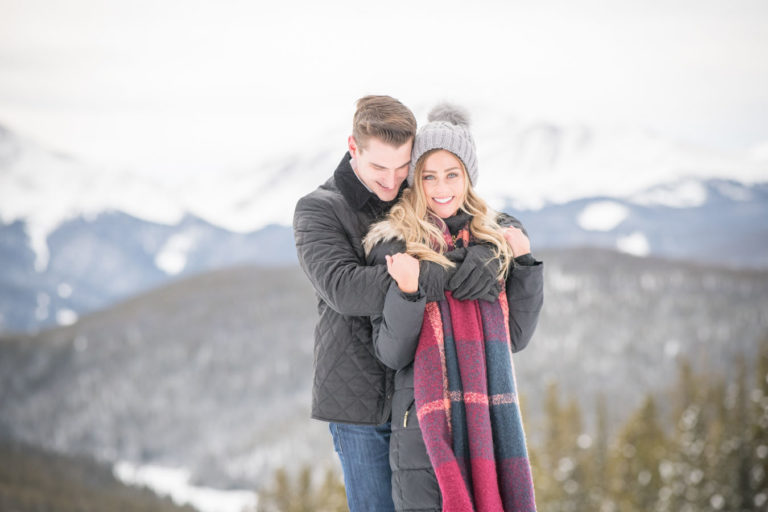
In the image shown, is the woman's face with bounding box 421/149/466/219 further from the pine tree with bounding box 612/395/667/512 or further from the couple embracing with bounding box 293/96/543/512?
the pine tree with bounding box 612/395/667/512

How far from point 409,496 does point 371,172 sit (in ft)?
4.41

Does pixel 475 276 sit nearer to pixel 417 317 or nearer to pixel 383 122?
pixel 417 317

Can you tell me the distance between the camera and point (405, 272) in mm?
2893

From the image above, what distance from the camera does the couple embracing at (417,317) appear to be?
117 inches

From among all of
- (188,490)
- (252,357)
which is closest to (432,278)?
(188,490)

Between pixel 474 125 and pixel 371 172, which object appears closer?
pixel 371 172

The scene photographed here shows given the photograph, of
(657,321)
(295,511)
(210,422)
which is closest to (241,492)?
(210,422)

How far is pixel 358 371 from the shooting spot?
3154 mm

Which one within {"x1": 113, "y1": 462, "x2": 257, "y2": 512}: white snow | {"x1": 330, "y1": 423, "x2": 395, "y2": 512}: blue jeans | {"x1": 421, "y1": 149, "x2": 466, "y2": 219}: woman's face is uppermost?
{"x1": 421, "y1": 149, "x2": 466, "y2": 219}: woman's face

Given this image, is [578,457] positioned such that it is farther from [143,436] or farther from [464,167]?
[143,436]

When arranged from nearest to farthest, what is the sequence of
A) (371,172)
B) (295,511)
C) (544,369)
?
(371,172)
(295,511)
(544,369)

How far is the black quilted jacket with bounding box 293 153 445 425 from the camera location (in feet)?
10.2

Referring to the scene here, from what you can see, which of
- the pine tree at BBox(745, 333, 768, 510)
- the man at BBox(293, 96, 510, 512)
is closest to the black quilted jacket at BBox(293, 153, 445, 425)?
the man at BBox(293, 96, 510, 512)

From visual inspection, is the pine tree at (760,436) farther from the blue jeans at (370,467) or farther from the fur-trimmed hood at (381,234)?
the fur-trimmed hood at (381,234)
